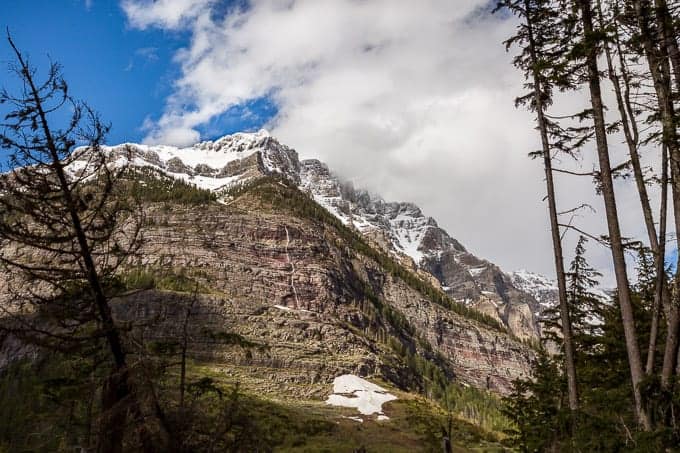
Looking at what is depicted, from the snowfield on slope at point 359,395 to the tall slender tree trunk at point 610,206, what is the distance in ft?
240

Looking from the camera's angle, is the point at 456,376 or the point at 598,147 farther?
the point at 456,376

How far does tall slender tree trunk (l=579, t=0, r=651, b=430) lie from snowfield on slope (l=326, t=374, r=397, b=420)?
7301 centimetres

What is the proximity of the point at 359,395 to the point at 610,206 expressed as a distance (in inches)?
3360

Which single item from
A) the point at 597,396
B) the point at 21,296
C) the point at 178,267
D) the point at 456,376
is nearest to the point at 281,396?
the point at 178,267

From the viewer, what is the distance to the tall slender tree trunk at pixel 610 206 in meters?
12.8

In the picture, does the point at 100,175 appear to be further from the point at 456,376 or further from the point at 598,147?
the point at 456,376

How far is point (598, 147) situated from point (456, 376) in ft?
613

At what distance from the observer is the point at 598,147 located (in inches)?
589

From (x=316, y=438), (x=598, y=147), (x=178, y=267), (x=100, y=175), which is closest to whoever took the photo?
(x=100, y=175)

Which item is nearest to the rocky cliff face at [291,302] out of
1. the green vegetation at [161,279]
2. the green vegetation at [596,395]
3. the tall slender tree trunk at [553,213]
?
the green vegetation at [161,279]

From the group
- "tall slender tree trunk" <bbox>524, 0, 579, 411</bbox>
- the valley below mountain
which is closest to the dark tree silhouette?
"tall slender tree trunk" <bbox>524, 0, 579, 411</bbox>

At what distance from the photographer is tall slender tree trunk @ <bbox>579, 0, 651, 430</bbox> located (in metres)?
12.8

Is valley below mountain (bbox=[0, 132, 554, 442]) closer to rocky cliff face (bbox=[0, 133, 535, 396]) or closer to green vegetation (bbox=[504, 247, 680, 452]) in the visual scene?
rocky cliff face (bbox=[0, 133, 535, 396])

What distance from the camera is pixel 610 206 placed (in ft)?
47.1
